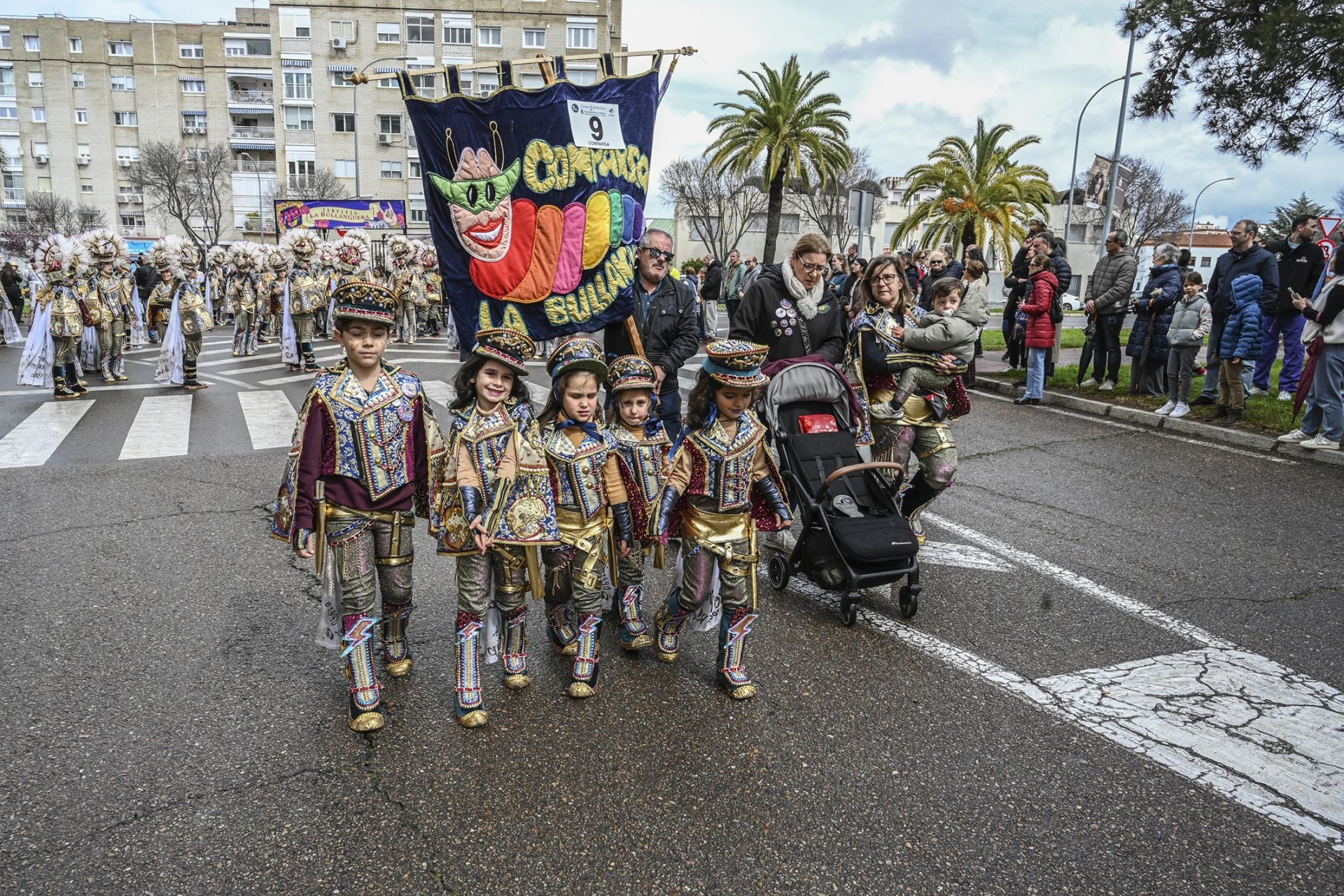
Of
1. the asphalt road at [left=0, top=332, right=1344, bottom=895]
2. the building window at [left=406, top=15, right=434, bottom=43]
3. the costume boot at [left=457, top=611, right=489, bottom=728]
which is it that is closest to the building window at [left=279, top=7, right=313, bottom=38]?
the building window at [left=406, top=15, right=434, bottom=43]

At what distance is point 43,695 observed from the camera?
389 centimetres

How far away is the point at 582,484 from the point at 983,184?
25523 millimetres

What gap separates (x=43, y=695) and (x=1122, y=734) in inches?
189

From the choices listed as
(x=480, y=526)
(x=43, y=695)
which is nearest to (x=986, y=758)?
(x=480, y=526)

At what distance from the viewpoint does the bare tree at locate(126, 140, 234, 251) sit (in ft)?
193

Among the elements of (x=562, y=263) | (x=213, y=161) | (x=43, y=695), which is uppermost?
(x=213, y=161)

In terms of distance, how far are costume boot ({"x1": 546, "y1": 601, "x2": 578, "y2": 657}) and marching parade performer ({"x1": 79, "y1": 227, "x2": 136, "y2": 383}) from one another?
11635 millimetres

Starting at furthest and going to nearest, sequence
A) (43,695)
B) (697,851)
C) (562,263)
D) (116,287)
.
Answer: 1. (116,287)
2. (562,263)
3. (43,695)
4. (697,851)

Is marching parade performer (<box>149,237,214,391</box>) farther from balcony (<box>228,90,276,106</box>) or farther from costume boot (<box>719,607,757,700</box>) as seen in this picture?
balcony (<box>228,90,276,106</box>)

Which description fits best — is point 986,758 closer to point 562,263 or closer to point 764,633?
point 764,633

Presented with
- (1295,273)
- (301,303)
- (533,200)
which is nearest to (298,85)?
(301,303)

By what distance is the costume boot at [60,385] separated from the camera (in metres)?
11.8

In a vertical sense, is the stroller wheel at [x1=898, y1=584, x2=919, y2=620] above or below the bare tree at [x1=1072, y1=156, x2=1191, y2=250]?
below

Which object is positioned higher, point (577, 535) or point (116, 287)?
point (116, 287)
